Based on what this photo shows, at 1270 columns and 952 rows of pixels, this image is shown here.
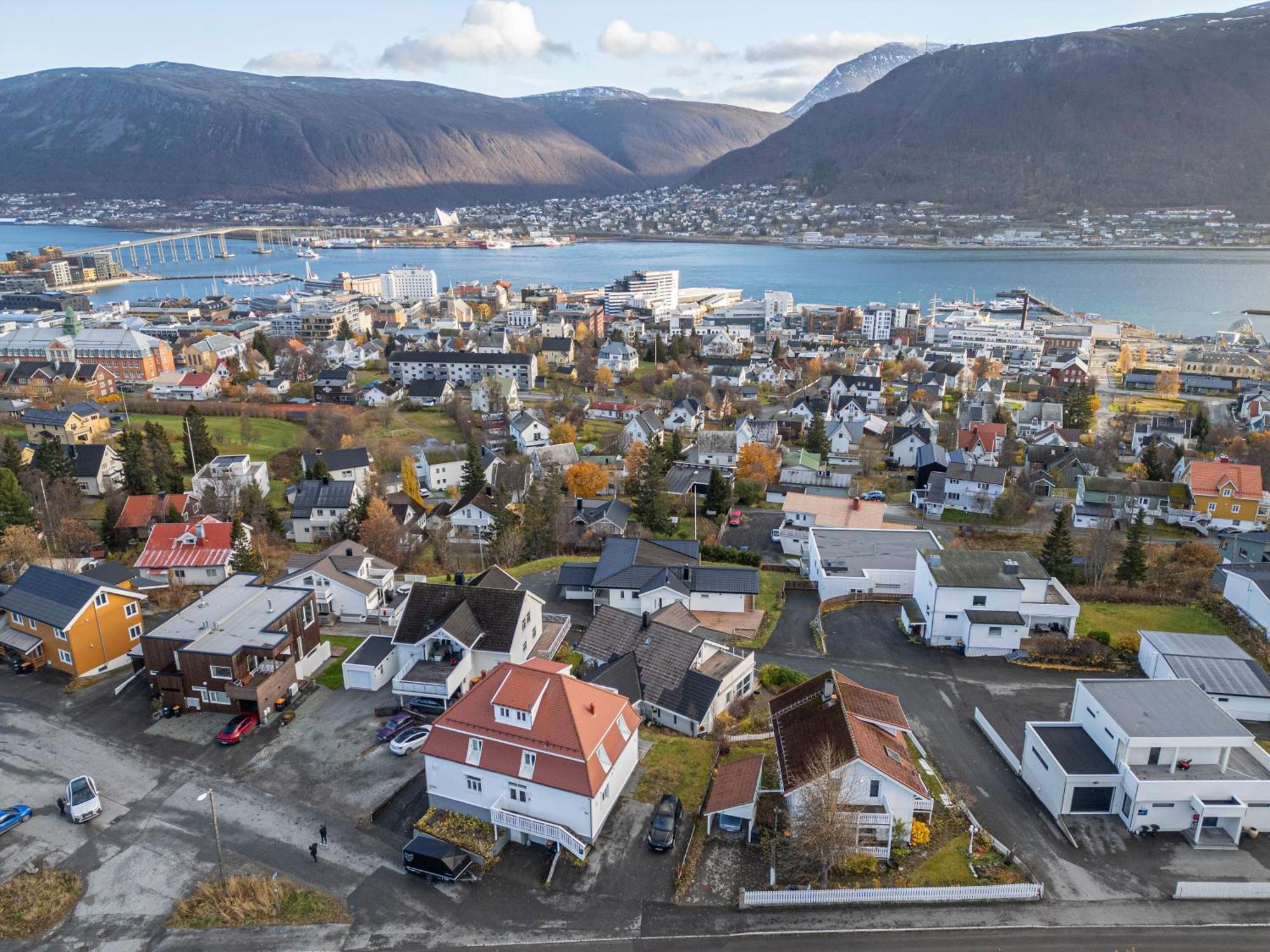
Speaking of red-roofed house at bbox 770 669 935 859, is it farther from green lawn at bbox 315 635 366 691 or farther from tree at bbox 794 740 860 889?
green lawn at bbox 315 635 366 691

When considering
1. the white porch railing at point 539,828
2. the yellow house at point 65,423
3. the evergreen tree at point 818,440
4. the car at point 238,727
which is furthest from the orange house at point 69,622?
the evergreen tree at point 818,440

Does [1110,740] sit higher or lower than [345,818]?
higher

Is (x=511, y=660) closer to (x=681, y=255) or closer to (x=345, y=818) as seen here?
(x=345, y=818)

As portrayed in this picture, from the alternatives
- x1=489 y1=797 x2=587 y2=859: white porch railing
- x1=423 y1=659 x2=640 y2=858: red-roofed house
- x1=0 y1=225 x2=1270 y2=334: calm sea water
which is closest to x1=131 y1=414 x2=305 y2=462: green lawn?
x1=423 y1=659 x2=640 y2=858: red-roofed house

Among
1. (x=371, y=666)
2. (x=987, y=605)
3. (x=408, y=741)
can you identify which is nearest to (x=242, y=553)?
(x=371, y=666)

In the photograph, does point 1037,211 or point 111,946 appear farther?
point 1037,211

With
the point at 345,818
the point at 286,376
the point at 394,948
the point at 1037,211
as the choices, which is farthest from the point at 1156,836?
the point at 1037,211
